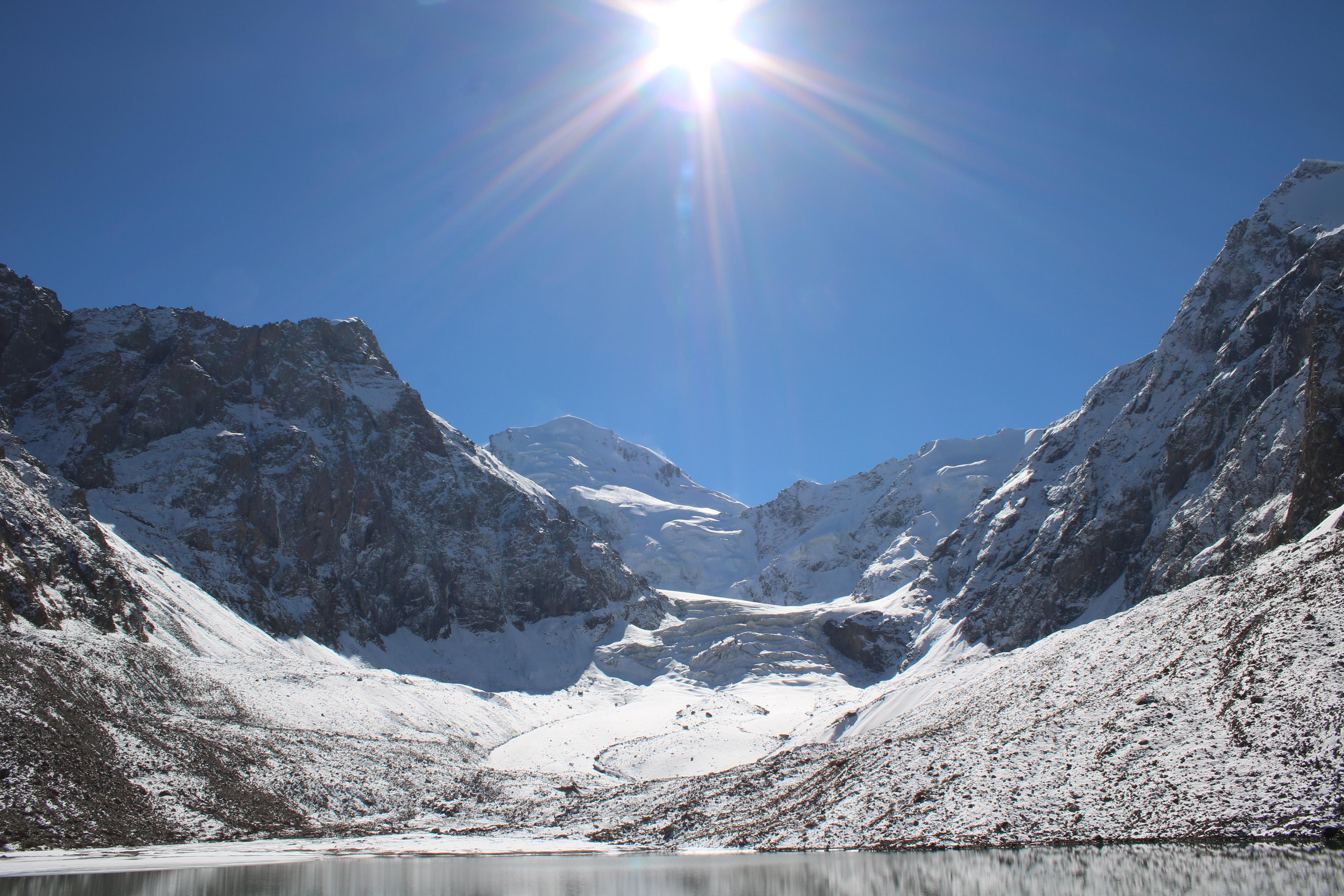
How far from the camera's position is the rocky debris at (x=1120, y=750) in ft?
77.8

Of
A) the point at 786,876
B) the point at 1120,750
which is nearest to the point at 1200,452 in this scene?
the point at 1120,750

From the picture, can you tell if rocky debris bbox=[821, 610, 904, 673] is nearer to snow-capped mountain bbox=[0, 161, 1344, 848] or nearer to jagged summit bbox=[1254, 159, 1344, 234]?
snow-capped mountain bbox=[0, 161, 1344, 848]

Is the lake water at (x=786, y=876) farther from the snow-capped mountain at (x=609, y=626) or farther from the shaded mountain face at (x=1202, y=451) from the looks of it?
the shaded mountain face at (x=1202, y=451)

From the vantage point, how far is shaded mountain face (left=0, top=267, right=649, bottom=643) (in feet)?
323

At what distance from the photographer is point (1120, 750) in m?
28.4

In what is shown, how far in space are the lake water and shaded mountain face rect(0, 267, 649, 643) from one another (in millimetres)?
70600

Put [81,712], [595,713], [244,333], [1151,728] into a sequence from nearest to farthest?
[1151,728] < [81,712] < [595,713] < [244,333]

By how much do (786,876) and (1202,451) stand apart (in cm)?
6700

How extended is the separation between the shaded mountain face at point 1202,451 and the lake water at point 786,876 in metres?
33.5

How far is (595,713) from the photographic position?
9788cm

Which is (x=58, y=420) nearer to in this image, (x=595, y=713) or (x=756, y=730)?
(x=595, y=713)

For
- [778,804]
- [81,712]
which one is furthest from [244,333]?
[778,804]

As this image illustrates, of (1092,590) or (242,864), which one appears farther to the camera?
(1092,590)

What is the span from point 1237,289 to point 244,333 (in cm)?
14432
